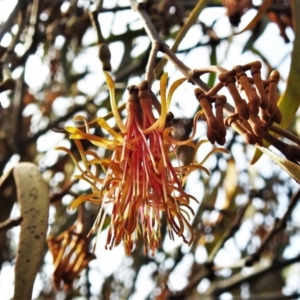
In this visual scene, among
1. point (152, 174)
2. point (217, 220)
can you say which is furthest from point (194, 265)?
point (152, 174)

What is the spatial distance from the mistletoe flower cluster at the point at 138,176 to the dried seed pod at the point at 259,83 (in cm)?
12

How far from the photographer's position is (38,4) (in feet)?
3.80

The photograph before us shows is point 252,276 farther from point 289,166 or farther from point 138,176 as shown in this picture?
point 289,166

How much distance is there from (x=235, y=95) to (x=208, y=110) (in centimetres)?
3

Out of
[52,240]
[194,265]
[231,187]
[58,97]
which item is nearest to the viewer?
[52,240]

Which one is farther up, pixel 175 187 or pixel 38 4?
pixel 38 4

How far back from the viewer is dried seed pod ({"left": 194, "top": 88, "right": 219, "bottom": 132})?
1.65 ft

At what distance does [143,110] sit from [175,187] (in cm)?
9

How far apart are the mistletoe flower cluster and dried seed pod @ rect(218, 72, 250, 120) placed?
11 cm

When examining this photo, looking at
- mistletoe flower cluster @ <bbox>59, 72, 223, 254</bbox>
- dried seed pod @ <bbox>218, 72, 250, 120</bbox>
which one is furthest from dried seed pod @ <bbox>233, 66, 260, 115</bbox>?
mistletoe flower cluster @ <bbox>59, 72, 223, 254</bbox>

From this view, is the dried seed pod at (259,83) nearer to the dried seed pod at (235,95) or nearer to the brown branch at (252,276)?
the dried seed pod at (235,95)

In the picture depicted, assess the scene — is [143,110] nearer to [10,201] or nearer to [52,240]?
[10,201]

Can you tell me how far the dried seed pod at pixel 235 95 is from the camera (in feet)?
1.60

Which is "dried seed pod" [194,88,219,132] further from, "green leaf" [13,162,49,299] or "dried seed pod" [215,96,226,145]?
"green leaf" [13,162,49,299]
